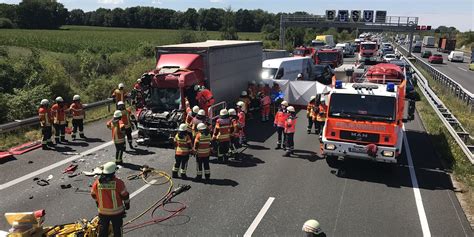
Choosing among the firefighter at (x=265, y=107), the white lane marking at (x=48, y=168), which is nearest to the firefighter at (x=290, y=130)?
the firefighter at (x=265, y=107)

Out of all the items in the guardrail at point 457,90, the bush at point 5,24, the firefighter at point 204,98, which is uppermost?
the bush at point 5,24

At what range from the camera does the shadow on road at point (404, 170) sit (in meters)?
11.1

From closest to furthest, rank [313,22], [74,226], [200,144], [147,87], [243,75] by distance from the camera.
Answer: [74,226]
[200,144]
[147,87]
[243,75]
[313,22]

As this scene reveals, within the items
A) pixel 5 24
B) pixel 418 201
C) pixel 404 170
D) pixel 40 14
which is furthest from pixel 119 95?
pixel 40 14

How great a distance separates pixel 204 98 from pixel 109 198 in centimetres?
787

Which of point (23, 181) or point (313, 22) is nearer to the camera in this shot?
point (23, 181)

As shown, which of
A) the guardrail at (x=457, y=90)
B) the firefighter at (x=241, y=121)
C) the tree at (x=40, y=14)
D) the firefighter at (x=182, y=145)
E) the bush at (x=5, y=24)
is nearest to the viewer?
the firefighter at (x=182, y=145)

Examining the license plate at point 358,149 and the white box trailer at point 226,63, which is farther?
the white box trailer at point 226,63

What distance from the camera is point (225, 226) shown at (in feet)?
27.8

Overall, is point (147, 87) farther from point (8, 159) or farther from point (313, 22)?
point (313, 22)

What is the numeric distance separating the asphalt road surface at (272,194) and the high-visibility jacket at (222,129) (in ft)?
3.02

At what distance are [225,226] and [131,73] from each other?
1978cm

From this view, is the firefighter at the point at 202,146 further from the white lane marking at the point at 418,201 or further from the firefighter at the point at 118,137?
the white lane marking at the point at 418,201

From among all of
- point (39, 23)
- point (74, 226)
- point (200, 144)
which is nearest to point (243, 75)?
point (200, 144)
